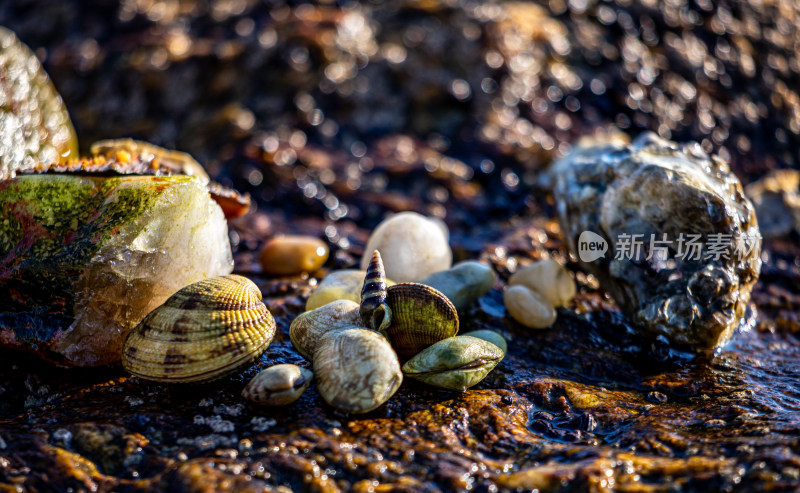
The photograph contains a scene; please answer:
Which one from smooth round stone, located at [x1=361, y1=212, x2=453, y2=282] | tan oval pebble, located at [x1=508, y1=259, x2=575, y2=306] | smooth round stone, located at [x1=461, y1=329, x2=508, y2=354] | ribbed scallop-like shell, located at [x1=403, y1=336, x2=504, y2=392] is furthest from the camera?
tan oval pebble, located at [x1=508, y1=259, x2=575, y2=306]

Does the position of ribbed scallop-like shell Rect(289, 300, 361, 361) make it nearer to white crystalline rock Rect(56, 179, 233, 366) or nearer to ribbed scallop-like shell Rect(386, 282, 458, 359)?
ribbed scallop-like shell Rect(386, 282, 458, 359)

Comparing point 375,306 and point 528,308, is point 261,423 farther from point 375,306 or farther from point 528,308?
point 528,308

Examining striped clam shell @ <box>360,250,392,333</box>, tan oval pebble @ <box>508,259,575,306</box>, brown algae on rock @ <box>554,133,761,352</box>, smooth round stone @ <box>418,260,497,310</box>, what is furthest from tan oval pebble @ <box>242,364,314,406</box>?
brown algae on rock @ <box>554,133,761,352</box>

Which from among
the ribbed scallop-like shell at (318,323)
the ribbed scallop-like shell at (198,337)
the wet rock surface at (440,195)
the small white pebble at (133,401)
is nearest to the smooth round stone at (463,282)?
the wet rock surface at (440,195)

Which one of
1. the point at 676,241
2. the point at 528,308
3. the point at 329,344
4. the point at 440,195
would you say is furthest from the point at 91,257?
the point at 440,195

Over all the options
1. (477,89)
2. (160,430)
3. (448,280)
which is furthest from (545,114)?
(160,430)

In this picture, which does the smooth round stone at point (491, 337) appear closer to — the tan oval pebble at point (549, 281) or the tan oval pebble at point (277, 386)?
the tan oval pebble at point (549, 281)

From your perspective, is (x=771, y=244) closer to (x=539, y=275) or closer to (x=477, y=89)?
(x=539, y=275)
